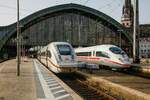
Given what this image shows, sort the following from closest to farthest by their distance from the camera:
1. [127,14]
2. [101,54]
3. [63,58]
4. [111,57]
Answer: [63,58] → [111,57] → [101,54] → [127,14]

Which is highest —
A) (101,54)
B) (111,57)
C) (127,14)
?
(127,14)

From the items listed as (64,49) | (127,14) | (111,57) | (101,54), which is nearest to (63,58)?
(64,49)

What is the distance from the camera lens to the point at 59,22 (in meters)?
173

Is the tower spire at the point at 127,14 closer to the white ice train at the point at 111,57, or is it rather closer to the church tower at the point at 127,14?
the church tower at the point at 127,14

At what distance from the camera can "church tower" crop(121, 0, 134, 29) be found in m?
166

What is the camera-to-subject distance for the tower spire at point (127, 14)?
166m

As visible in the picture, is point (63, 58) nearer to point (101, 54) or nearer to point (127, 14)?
point (101, 54)

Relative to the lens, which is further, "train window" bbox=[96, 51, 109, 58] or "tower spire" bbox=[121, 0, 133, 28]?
"tower spire" bbox=[121, 0, 133, 28]

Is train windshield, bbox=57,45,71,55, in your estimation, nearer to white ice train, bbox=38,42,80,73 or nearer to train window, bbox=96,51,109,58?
white ice train, bbox=38,42,80,73

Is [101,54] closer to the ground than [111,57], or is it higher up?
higher up

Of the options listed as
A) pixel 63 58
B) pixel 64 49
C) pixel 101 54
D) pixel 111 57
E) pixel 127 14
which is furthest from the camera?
pixel 127 14

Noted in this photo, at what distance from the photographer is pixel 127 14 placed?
170000mm

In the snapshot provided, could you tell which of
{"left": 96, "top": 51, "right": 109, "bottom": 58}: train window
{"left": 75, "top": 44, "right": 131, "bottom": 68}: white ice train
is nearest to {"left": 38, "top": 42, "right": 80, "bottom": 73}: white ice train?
{"left": 75, "top": 44, "right": 131, "bottom": 68}: white ice train

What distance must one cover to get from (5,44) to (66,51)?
453ft
